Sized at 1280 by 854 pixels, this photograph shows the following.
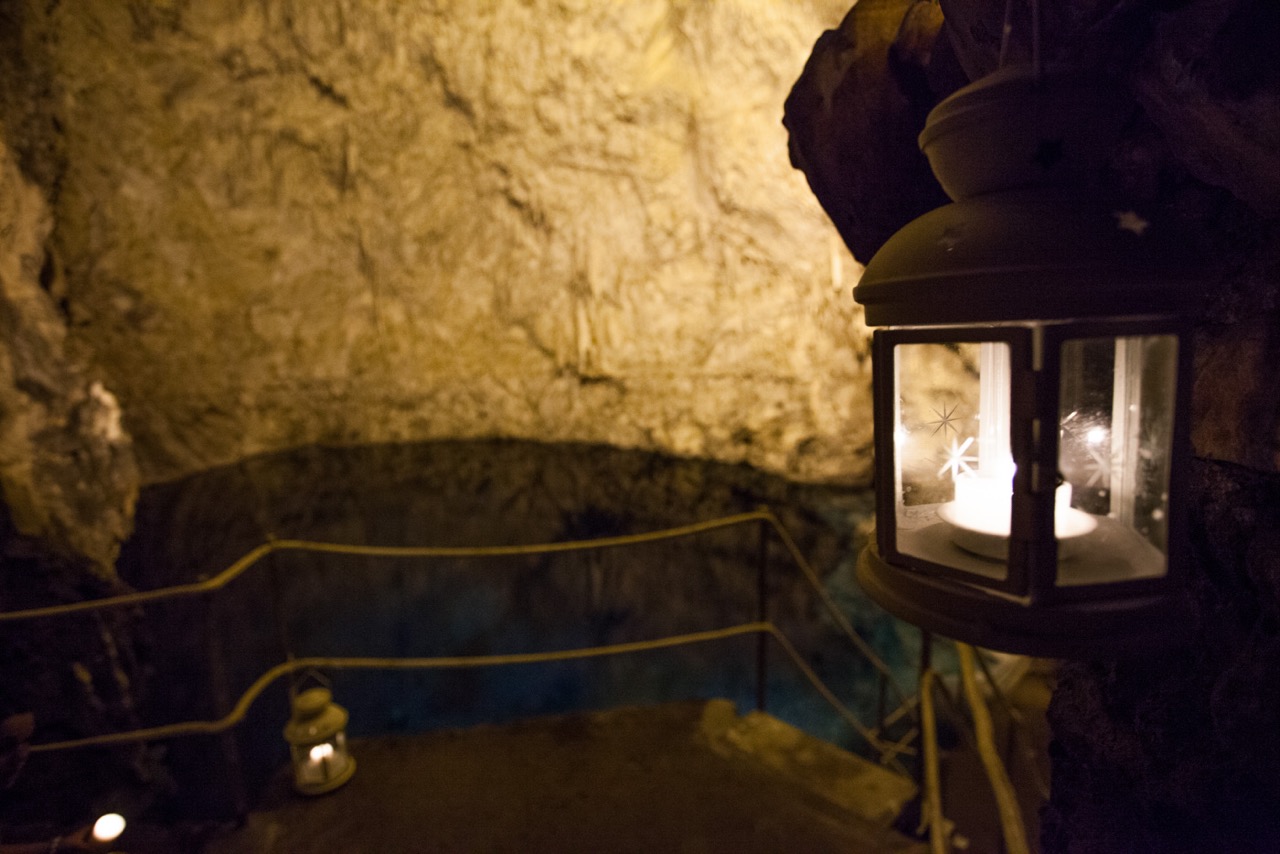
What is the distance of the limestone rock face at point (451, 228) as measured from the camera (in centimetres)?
934

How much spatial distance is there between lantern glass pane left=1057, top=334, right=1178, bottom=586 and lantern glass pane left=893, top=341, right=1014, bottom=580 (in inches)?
3.8

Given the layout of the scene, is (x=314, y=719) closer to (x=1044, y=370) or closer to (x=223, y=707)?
(x=223, y=707)

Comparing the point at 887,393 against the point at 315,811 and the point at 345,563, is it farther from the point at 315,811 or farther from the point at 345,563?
the point at 345,563

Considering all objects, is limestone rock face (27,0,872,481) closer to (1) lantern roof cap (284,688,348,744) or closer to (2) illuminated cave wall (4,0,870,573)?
(2) illuminated cave wall (4,0,870,573)

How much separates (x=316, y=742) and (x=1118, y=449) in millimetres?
2510

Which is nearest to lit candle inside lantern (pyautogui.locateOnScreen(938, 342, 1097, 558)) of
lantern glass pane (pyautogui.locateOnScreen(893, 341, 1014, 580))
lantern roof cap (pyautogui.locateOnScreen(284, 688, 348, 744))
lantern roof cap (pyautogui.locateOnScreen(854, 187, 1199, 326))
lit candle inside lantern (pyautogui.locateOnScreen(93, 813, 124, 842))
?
lantern glass pane (pyautogui.locateOnScreen(893, 341, 1014, 580))

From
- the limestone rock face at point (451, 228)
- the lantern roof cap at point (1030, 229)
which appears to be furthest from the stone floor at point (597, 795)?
the limestone rock face at point (451, 228)

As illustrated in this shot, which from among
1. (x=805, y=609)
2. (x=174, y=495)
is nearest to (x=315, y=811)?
(x=805, y=609)

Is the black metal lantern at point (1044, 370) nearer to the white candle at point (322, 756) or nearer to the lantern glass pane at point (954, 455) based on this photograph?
the lantern glass pane at point (954, 455)

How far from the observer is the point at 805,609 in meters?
7.70

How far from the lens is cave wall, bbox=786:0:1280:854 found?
3.73 feet

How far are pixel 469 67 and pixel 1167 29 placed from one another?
10.4m

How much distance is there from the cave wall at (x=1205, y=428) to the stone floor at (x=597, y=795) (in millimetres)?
994

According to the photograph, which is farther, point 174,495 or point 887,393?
point 174,495
